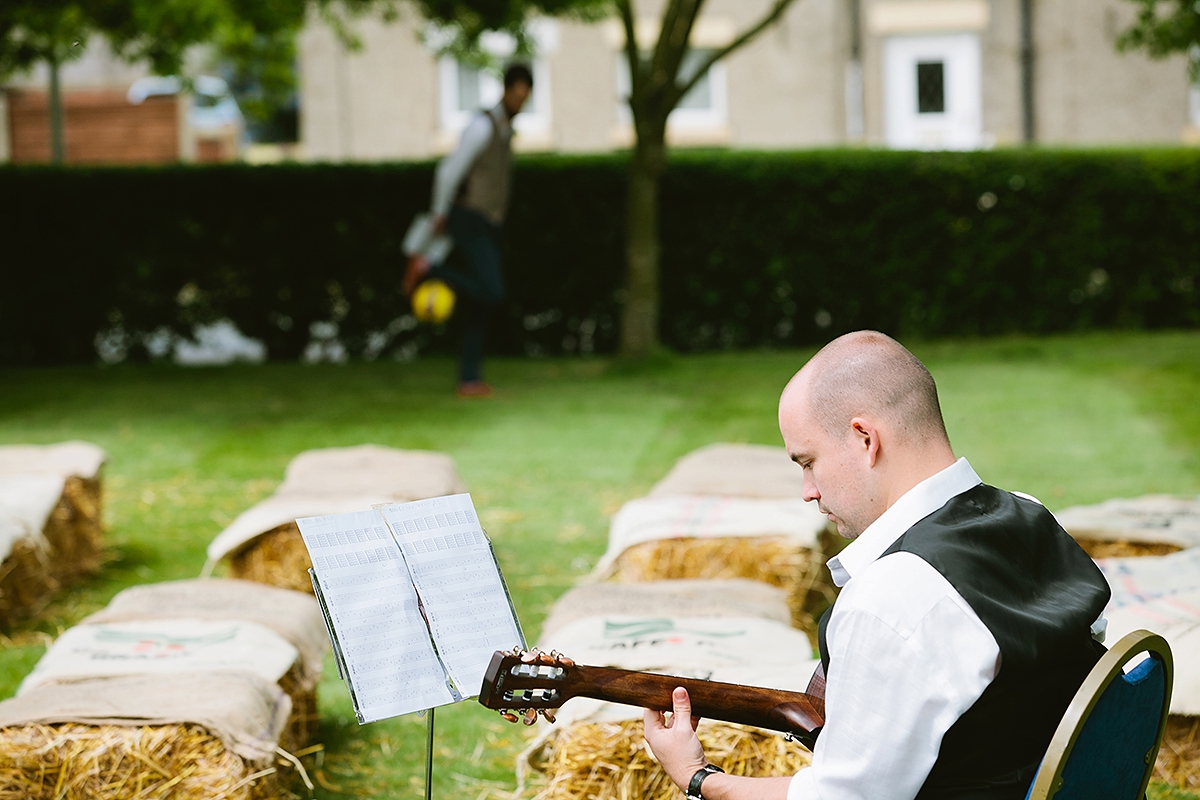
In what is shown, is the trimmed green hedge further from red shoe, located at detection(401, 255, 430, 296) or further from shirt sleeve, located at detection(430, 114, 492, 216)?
Answer: shirt sleeve, located at detection(430, 114, 492, 216)

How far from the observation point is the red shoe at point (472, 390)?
10727 mm

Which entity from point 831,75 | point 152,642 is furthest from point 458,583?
point 831,75

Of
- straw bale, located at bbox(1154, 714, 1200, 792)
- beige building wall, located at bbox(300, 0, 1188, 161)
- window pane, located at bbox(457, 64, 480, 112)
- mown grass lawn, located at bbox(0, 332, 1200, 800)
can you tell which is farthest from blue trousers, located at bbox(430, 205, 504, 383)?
window pane, located at bbox(457, 64, 480, 112)

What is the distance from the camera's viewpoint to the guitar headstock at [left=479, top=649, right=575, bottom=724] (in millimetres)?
2244

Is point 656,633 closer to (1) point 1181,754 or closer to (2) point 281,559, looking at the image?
(1) point 1181,754

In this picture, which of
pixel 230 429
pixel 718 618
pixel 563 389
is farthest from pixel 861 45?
pixel 718 618

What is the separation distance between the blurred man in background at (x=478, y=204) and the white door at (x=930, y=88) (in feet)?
36.0

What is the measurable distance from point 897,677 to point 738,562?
125 inches

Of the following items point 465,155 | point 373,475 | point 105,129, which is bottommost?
point 373,475

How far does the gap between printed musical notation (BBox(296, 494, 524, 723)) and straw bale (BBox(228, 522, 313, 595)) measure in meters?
2.80

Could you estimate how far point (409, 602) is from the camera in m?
2.60

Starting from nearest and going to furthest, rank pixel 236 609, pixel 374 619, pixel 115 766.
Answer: pixel 374 619
pixel 115 766
pixel 236 609

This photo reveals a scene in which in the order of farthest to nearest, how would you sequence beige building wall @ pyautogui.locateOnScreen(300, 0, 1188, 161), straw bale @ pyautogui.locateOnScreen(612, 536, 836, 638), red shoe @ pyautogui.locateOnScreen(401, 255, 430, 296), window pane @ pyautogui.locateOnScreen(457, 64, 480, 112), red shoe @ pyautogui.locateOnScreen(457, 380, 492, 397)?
window pane @ pyautogui.locateOnScreen(457, 64, 480, 112)
beige building wall @ pyautogui.locateOnScreen(300, 0, 1188, 161)
red shoe @ pyautogui.locateOnScreen(457, 380, 492, 397)
red shoe @ pyautogui.locateOnScreen(401, 255, 430, 296)
straw bale @ pyautogui.locateOnScreen(612, 536, 836, 638)

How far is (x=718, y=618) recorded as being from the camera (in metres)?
4.04
